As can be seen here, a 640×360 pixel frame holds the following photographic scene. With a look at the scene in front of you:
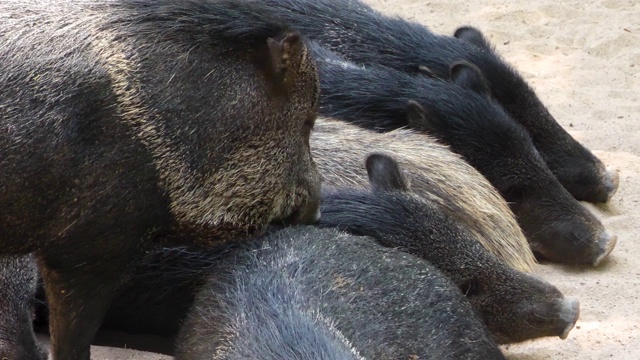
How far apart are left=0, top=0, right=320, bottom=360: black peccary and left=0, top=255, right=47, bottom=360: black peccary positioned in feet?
0.75

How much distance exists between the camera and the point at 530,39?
643 cm

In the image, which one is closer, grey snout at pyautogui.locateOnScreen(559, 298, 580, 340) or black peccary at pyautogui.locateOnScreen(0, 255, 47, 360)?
black peccary at pyautogui.locateOnScreen(0, 255, 47, 360)

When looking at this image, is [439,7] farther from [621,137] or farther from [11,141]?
[11,141]

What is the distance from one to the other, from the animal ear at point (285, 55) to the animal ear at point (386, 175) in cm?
51

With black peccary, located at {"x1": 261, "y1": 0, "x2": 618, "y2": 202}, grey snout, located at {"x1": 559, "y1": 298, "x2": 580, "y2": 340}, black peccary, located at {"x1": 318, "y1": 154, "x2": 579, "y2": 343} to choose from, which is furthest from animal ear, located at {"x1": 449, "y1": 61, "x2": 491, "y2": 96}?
grey snout, located at {"x1": 559, "y1": 298, "x2": 580, "y2": 340}

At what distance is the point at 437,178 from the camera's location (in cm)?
426

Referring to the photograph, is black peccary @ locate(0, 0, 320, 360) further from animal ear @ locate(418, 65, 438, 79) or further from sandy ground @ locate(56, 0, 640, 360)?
animal ear @ locate(418, 65, 438, 79)

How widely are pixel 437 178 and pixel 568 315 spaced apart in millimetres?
819

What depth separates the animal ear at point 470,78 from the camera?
4.75 meters

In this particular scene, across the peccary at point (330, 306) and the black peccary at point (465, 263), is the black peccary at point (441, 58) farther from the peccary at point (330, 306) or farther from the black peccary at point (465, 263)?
the peccary at point (330, 306)

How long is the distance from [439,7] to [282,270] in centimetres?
397

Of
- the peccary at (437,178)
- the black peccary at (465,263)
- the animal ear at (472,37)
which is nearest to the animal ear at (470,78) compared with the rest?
the peccary at (437,178)

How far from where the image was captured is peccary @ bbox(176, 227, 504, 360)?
287 cm

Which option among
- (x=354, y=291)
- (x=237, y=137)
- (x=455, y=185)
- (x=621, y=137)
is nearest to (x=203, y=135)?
(x=237, y=137)
